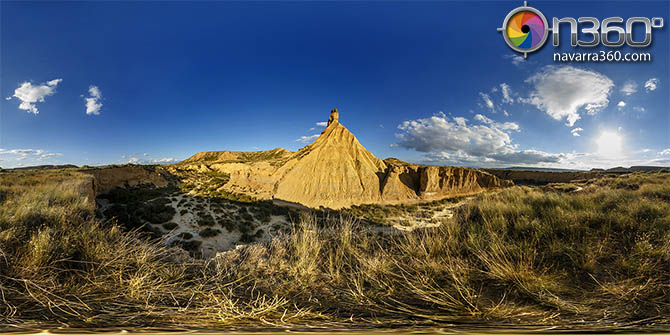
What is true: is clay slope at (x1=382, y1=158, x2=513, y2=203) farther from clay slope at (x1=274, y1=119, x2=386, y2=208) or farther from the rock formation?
clay slope at (x1=274, y1=119, x2=386, y2=208)

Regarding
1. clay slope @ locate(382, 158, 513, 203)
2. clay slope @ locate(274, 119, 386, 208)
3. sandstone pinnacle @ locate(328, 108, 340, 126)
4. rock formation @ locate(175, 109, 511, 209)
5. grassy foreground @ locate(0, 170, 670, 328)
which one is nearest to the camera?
grassy foreground @ locate(0, 170, 670, 328)

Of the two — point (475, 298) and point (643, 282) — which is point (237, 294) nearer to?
point (475, 298)

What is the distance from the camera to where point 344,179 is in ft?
78.3

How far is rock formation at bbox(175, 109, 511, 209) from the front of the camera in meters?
23.2

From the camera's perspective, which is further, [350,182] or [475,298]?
[350,182]

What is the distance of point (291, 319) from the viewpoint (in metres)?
1.40

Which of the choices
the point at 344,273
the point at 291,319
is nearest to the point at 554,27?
the point at 344,273

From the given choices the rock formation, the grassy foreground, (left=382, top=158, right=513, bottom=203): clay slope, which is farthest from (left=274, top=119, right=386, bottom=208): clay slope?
the grassy foreground

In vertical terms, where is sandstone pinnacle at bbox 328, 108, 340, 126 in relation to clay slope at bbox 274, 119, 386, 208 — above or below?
above

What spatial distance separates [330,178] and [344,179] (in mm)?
1624

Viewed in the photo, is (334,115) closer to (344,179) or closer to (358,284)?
(344,179)

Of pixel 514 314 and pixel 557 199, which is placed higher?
pixel 557 199

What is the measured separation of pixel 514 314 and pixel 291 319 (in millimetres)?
1519

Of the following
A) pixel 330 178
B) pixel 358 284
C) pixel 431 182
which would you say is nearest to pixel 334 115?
pixel 330 178
